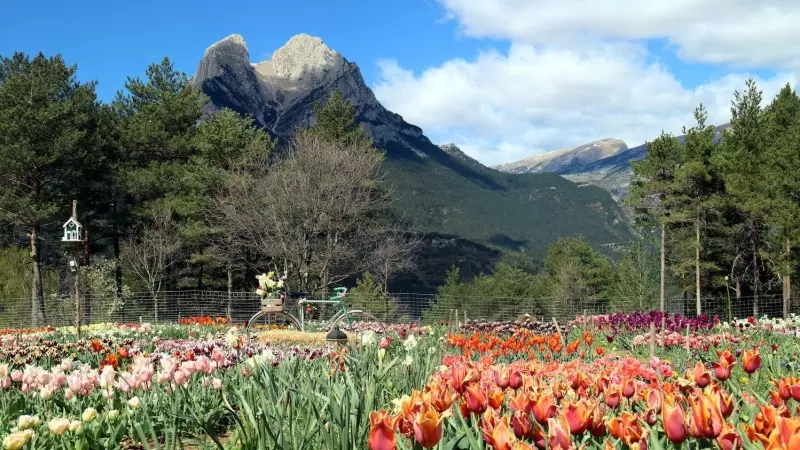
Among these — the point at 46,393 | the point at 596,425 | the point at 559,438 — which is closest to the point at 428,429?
the point at 559,438

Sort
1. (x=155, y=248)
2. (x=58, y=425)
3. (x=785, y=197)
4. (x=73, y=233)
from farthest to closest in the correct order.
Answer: (x=155, y=248) → (x=785, y=197) → (x=73, y=233) → (x=58, y=425)

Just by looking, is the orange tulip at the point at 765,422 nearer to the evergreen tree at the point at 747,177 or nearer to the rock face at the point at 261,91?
the evergreen tree at the point at 747,177

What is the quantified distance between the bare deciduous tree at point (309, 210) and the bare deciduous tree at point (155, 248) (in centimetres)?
280

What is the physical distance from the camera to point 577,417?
2.09 metres

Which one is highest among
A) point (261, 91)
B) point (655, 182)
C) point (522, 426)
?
point (261, 91)

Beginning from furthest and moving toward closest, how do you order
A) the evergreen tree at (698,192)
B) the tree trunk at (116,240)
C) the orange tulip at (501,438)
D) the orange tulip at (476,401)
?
1. the evergreen tree at (698,192)
2. the tree trunk at (116,240)
3. the orange tulip at (476,401)
4. the orange tulip at (501,438)

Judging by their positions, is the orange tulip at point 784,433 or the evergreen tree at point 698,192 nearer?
the orange tulip at point 784,433

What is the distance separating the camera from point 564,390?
2.99 m

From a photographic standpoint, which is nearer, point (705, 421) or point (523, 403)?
point (705, 421)

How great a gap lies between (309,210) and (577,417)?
78.8 ft

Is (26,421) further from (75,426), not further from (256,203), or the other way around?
(256,203)

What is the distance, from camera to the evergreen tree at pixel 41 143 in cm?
2656

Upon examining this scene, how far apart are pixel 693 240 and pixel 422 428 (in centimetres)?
3626

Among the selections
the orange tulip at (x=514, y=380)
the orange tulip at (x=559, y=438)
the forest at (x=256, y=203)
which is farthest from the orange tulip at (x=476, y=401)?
the forest at (x=256, y=203)
